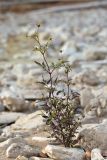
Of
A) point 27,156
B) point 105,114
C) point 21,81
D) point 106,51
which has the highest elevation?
point 106,51

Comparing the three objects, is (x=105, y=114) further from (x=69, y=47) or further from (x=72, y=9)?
(x=72, y=9)

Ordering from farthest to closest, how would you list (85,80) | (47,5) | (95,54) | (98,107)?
(47,5) < (95,54) < (85,80) < (98,107)

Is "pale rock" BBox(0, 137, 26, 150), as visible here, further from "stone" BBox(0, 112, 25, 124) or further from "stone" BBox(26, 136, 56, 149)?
"stone" BBox(0, 112, 25, 124)

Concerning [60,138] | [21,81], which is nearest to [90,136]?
[60,138]

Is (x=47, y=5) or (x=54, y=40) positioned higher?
(x=47, y=5)

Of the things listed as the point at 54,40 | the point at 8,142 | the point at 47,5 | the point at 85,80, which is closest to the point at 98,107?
the point at 8,142

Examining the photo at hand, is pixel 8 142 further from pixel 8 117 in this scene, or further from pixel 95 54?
pixel 95 54

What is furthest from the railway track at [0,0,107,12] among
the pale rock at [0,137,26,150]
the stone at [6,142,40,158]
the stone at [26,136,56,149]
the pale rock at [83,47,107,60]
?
the stone at [6,142,40,158]
